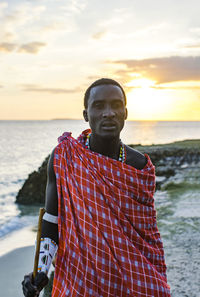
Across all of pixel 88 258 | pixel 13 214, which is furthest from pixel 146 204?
pixel 13 214

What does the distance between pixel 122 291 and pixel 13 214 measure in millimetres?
11605

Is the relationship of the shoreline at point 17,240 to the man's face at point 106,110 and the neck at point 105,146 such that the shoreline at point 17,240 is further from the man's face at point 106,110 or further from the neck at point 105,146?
the man's face at point 106,110

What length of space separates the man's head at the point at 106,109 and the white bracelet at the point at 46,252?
94 cm

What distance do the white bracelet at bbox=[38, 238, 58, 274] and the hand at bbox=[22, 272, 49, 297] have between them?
79 millimetres

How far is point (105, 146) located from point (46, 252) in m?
0.98

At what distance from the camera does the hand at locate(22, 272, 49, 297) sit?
2186 mm

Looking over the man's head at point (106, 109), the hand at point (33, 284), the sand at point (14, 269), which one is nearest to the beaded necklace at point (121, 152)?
the man's head at point (106, 109)

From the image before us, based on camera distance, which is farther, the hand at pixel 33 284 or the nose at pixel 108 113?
the nose at pixel 108 113

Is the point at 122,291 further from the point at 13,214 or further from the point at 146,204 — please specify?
the point at 13,214

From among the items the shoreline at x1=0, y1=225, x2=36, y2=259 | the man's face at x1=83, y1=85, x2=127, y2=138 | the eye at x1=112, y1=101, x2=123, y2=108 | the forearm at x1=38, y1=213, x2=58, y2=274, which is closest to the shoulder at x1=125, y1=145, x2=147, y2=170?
the man's face at x1=83, y1=85, x2=127, y2=138

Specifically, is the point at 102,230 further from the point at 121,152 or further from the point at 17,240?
the point at 17,240

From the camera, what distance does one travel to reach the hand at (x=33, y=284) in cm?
219

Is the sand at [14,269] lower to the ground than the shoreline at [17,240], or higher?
higher

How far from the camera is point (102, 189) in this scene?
2.40 metres
